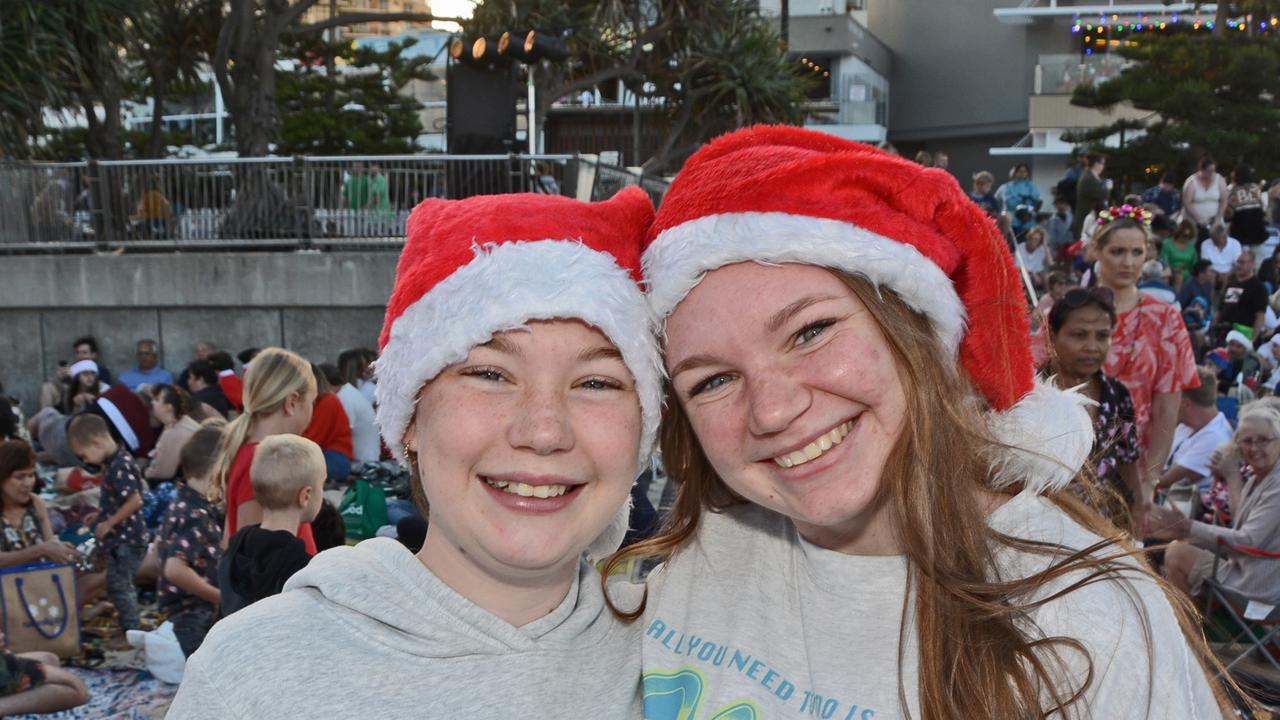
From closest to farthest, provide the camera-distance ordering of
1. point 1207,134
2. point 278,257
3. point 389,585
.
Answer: point 389,585 → point 278,257 → point 1207,134

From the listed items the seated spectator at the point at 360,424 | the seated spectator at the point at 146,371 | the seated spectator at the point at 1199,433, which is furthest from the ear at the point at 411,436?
the seated spectator at the point at 146,371

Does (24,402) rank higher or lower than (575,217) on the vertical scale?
lower

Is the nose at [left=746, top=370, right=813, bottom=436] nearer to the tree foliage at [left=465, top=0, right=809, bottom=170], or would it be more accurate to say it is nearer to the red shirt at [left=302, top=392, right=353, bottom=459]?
the red shirt at [left=302, top=392, right=353, bottom=459]

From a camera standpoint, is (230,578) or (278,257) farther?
(278,257)

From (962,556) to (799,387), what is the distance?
36cm

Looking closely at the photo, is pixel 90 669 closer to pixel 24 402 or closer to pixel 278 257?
pixel 278 257

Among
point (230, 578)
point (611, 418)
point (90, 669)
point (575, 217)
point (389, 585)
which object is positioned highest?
point (575, 217)

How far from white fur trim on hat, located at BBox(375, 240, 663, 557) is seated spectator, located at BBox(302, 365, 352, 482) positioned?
19.7ft

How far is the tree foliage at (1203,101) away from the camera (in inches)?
840

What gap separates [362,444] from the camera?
894 cm

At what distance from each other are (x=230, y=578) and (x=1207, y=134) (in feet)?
69.2

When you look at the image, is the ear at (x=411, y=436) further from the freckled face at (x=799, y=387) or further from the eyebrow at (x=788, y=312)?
the eyebrow at (x=788, y=312)

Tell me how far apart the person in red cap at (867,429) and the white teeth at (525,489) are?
0.87 feet

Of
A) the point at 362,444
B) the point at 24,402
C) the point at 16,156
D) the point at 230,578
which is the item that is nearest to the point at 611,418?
the point at 230,578
